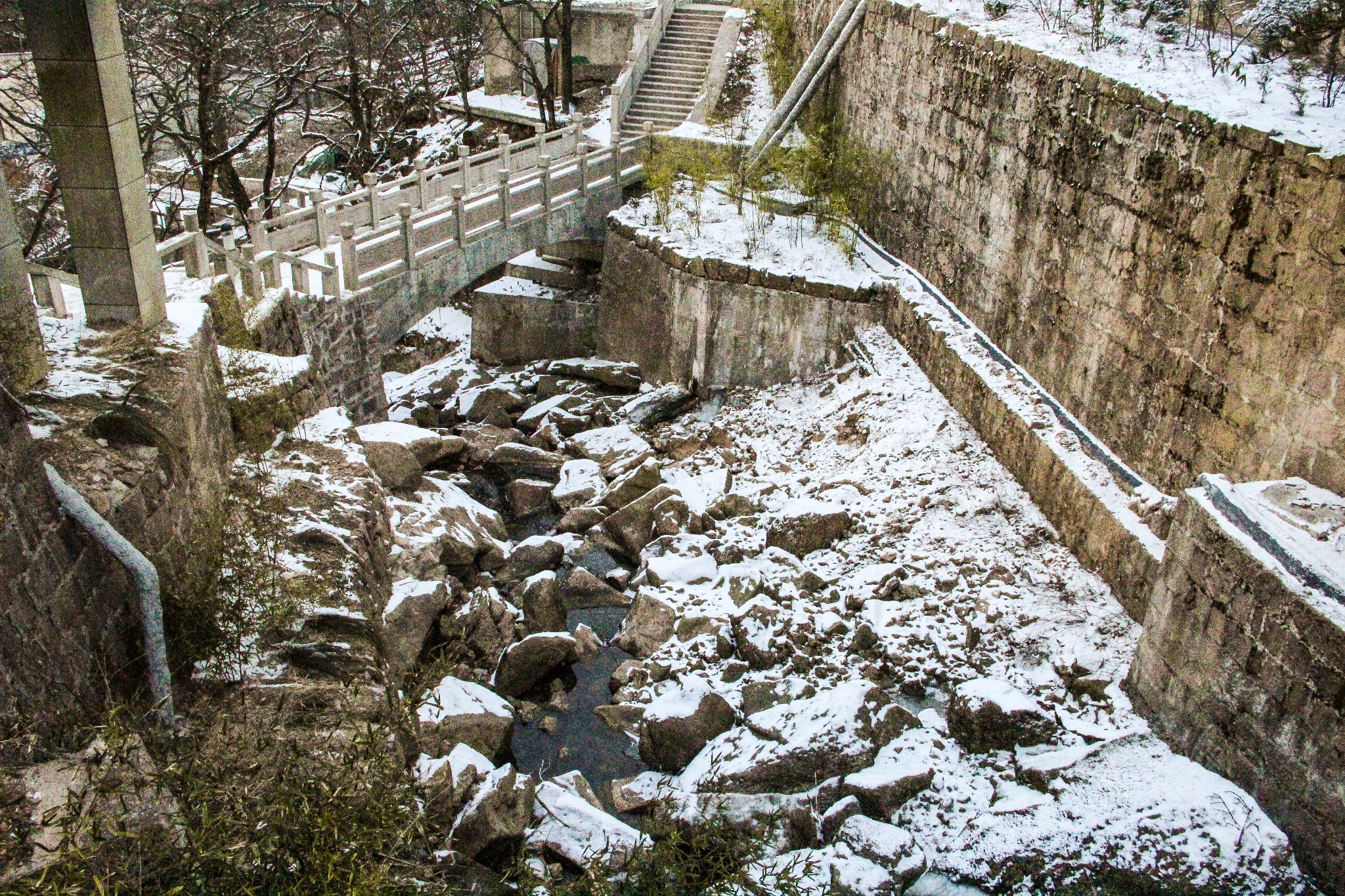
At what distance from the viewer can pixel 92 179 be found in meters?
7.36

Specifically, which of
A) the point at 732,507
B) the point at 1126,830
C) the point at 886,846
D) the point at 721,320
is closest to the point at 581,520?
the point at 732,507

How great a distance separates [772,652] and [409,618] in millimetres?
3078

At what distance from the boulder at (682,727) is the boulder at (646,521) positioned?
2.99 meters

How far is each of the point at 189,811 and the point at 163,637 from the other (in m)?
2.02

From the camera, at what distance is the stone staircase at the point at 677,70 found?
18484 millimetres

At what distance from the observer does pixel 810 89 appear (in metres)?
15.9

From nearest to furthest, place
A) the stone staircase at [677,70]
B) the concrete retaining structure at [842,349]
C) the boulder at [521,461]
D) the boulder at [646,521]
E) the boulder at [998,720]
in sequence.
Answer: the boulder at [998,720]
the concrete retaining structure at [842,349]
the boulder at [646,521]
the boulder at [521,461]
the stone staircase at [677,70]

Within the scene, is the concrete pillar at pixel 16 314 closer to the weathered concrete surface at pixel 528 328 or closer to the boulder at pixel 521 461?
the boulder at pixel 521 461

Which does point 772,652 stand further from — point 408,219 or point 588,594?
point 408,219

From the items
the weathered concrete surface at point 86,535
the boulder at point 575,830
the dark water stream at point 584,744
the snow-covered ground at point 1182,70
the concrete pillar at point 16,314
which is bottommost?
the dark water stream at point 584,744

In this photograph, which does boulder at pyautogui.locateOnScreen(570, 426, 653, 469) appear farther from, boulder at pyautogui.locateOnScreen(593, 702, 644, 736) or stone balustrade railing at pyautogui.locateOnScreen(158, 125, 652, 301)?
boulder at pyautogui.locateOnScreen(593, 702, 644, 736)

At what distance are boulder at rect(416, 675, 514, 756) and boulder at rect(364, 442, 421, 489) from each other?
9.19ft

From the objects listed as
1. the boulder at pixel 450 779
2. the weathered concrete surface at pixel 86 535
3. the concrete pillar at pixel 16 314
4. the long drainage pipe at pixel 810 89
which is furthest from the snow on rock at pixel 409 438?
the long drainage pipe at pixel 810 89

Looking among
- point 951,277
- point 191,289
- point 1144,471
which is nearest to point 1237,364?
point 1144,471
